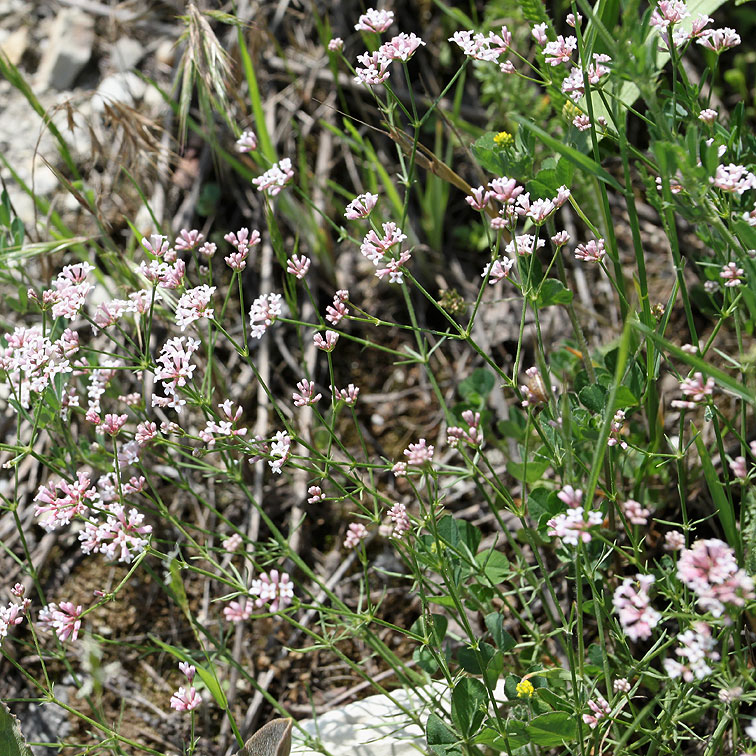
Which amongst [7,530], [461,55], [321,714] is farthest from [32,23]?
[321,714]

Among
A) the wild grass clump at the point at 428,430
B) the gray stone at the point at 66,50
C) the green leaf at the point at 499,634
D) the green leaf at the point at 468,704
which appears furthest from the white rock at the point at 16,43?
the green leaf at the point at 468,704

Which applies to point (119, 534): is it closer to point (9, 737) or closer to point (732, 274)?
point (9, 737)

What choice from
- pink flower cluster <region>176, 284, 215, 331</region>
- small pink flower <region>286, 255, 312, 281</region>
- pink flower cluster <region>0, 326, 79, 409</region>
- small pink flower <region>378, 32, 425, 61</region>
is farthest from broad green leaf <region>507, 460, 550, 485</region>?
pink flower cluster <region>0, 326, 79, 409</region>

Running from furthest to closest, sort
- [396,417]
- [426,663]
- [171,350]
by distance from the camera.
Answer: [396,417], [426,663], [171,350]

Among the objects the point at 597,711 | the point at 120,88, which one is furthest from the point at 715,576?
the point at 120,88

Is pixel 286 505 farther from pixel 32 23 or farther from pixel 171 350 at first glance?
pixel 32 23

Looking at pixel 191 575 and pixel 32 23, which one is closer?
pixel 191 575
